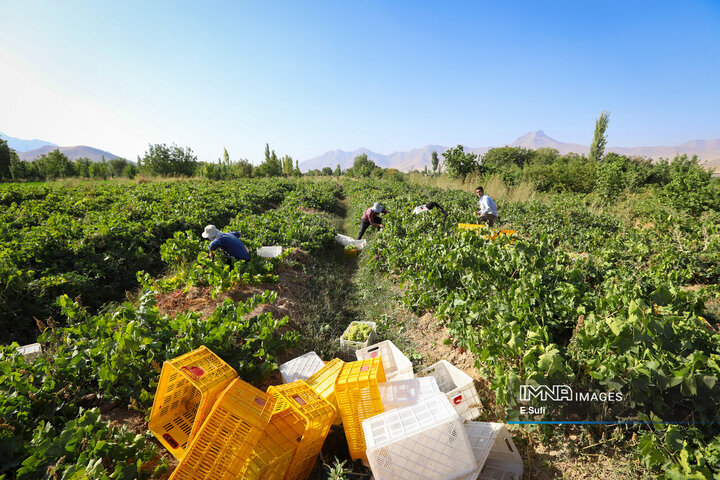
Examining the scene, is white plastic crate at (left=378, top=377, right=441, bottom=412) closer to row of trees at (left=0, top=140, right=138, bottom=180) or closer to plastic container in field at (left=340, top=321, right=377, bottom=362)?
plastic container in field at (left=340, top=321, right=377, bottom=362)

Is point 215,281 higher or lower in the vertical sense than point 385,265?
higher

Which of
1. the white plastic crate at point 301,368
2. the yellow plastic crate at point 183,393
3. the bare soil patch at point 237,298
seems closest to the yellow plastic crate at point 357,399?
the yellow plastic crate at point 183,393

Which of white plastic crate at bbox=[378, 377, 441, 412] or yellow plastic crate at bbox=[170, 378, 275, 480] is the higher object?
yellow plastic crate at bbox=[170, 378, 275, 480]

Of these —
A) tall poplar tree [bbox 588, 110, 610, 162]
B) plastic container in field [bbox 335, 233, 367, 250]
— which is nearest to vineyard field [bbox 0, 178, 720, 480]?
plastic container in field [bbox 335, 233, 367, 250]

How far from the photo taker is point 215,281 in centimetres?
478

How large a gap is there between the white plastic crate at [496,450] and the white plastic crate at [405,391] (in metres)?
0.41

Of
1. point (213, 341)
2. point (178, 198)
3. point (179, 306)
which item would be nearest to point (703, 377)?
point (213, 341)

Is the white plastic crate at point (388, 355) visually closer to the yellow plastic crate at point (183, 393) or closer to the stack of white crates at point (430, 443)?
the stack of white crates at point (430, 443)

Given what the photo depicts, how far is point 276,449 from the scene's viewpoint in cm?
221

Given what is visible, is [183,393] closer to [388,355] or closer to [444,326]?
[388,355]

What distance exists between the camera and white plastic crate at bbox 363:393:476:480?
2.04m

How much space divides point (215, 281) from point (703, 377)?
5323 mm

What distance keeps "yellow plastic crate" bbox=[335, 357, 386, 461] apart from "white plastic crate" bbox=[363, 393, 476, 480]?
258 millimetres

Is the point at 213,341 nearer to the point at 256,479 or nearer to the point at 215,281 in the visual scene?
the point at 256,479
